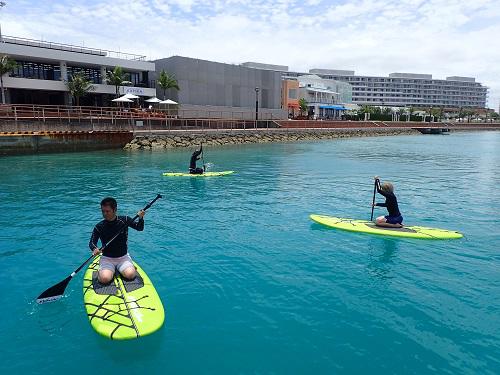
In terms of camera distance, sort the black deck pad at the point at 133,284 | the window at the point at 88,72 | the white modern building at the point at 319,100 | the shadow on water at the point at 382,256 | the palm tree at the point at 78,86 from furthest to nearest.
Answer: the white modern building at the point at 319,100, the window at the point at 88,72, the palm tree at the point at 78,86, the shadow on water at the point at 382,256, the black deck pad at the point at 133,284

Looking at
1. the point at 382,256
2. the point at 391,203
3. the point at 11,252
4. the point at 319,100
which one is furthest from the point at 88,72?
the point at 319,100

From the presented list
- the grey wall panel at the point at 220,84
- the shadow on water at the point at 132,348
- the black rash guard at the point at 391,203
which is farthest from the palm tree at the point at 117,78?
the shadow on water at the point at 132,348

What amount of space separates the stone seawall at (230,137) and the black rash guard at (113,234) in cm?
3610

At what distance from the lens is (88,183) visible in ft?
74.0

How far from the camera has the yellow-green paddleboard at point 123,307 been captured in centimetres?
665

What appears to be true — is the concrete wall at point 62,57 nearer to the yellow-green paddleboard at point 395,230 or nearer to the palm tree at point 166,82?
the palm tree at point 166,82

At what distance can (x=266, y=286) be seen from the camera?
9.08 metres

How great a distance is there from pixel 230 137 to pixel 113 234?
151 feet

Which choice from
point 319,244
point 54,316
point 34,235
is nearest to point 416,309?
point 319,244

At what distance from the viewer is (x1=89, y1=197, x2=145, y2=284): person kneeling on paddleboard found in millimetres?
7919

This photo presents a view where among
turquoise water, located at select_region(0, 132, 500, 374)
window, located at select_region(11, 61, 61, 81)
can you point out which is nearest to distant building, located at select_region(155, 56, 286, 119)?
window, located at select_region(11, 61, 61, 81)

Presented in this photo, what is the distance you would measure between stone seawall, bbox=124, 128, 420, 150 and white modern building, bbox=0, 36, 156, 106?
1235 centimetres

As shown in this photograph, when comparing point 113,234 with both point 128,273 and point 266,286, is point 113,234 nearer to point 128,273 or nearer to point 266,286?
point 128,273

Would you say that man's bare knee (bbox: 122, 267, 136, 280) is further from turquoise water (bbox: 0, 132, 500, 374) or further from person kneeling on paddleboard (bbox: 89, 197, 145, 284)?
turquoise water (bbox: 0, 132, 500, 374)
